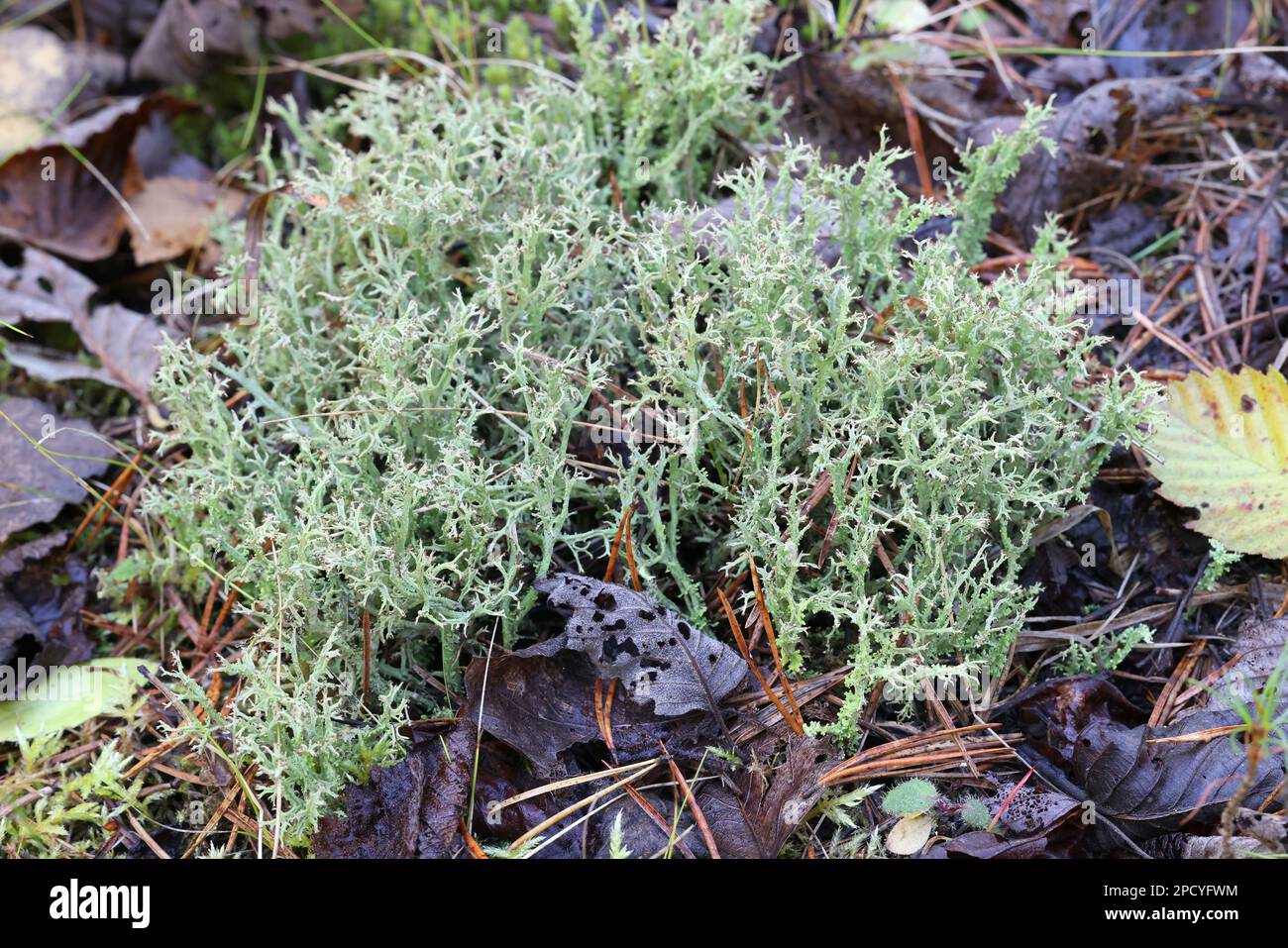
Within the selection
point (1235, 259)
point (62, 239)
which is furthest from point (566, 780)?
point (62, 239)

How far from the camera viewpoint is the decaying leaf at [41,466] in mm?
3133

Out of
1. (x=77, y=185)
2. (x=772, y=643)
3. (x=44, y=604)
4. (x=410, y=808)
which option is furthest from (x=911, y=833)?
(x=77, y=185)

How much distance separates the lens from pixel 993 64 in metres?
3.90

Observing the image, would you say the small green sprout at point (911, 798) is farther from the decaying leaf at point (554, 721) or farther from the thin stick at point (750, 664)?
the decaying leaf at point (554, 721)

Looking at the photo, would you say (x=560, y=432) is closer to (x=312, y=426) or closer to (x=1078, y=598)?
(x=312, y=426)

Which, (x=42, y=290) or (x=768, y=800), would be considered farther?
(x=42, y=290)

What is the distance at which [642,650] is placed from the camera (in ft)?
7.90

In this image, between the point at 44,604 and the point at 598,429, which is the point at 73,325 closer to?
the point at 44,604

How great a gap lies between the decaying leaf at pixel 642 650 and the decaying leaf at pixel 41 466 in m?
1.67

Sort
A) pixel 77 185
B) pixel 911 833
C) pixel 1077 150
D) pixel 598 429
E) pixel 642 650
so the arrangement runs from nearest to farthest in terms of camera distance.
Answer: pixel 911 833 < pixel 642 650 < pixel 598 429 < pixel 1077 150 < pixel 77 185

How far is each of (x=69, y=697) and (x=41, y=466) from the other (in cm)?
84

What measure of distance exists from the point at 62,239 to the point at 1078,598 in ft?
11.9

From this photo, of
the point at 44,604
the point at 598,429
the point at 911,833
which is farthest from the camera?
the point at 44,604

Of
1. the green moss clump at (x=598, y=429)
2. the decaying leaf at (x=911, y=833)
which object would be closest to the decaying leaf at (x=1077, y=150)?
Answer: the green moss clump at (x=598, y=429)
